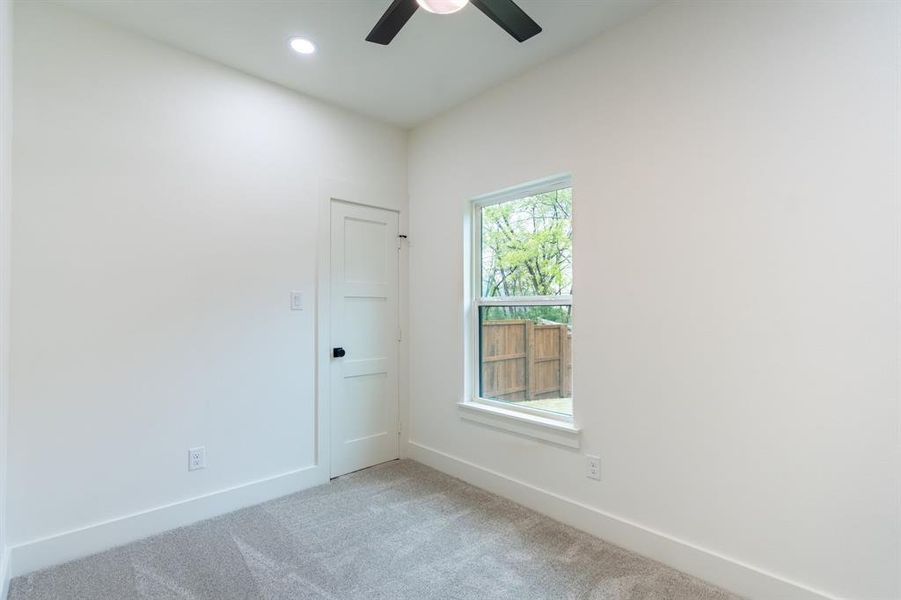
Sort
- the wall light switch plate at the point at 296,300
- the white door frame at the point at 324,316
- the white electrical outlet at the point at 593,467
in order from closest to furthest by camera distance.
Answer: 1. the white electrical outlet at the point at 593,467
2. the wall light switch plate at the point at 296,300
3. the white door frame at the point at 324,316

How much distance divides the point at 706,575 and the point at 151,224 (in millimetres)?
3314

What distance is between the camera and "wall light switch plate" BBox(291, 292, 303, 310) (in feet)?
9.53

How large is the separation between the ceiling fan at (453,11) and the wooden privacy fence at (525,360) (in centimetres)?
160

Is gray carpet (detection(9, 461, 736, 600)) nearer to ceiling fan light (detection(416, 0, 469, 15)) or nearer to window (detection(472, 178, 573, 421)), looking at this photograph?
window (detection(472, 178, 573, 421))

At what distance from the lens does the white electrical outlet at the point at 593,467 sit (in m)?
2.31

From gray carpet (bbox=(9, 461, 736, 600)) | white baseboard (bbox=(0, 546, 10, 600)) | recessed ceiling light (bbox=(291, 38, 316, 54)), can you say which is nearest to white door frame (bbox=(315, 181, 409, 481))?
gray carpet (bbox=(9, 461, 736, 600))

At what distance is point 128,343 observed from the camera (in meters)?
2.28

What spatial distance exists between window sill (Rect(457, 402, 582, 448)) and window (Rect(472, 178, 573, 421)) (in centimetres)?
8

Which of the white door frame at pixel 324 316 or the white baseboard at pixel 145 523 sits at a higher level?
the white door frame at pixel 324 316

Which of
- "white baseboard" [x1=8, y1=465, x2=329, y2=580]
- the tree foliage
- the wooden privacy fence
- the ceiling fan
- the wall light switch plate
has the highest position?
the ceiling fan

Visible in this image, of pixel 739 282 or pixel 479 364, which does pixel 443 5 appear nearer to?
pixel 739 282

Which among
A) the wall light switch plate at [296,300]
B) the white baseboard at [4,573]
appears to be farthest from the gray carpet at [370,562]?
the wall light switch plate at [296,300]

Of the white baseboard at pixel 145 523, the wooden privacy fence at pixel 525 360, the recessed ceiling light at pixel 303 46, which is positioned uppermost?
the recessed ceiling light at pixel 303 46

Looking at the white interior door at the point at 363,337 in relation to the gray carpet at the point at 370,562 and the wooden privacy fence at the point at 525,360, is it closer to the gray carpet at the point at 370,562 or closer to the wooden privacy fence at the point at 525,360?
the gray carpet at the point at 370,562
